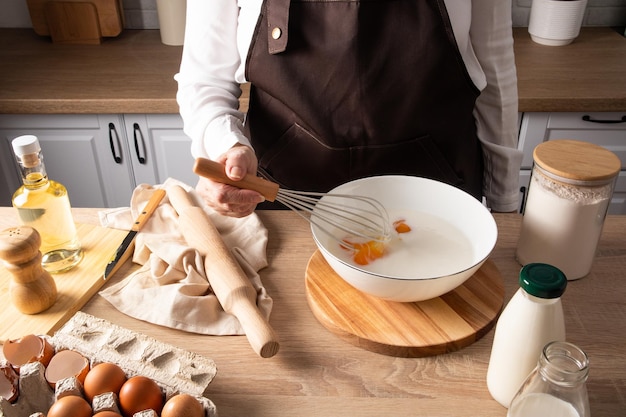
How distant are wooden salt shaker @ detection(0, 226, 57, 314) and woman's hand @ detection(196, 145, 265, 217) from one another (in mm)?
250

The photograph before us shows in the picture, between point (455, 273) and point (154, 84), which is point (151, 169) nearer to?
point (154, 84)

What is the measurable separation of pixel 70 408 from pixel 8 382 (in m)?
0.09

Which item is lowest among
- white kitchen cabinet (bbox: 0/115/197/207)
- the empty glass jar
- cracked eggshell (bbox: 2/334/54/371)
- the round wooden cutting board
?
white kitchen cabinet (bbox: 0/115/197/207)

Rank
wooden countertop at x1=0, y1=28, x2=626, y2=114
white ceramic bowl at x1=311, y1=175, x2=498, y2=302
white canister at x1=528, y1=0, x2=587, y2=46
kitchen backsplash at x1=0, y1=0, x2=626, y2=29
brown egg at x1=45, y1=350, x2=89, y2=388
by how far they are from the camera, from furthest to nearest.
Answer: kitchen backsplash at x1=0, y1=0, x2=626, y2=29 < white canister at x1=528, y1=0, x2=587, y2=46 < wooden countertop at x1=0, y1=28, x2=626, y2=114 < white ceramic bowl at x1=311, y1=175, x2=498, y2=302 < brown egg at x1=45, y1=350, x2=89, y2=388

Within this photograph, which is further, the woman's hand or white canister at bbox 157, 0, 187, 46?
white canister at bbox 157, 0, 187, 46

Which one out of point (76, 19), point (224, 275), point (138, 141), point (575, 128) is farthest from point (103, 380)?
point (76, 19)

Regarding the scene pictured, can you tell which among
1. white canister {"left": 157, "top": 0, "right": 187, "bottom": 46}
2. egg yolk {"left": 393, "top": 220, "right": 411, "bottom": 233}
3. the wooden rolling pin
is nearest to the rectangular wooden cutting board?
the wooden rolling pin

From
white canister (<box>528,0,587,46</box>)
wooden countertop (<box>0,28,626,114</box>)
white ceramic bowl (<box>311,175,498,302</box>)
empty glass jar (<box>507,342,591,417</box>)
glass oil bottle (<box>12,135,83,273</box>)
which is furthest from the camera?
white canister (<box>528,0,587,46</box>)

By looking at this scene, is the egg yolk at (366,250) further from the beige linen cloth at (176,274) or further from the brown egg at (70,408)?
the brown egg at (70,408)

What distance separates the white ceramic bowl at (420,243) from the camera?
2.59ft

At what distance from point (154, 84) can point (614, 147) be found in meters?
1.44

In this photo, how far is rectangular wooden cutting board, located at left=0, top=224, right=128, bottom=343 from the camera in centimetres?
83

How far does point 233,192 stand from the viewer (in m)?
0.85

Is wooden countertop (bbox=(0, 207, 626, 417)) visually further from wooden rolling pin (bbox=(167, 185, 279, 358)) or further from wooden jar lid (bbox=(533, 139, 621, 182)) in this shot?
wooden jar lid (bbox=(533, 139, 621, 182))
